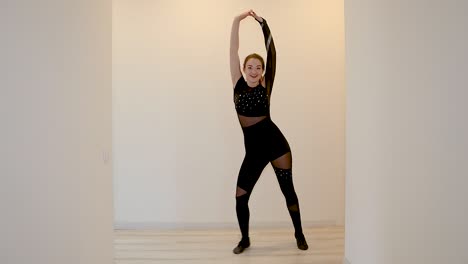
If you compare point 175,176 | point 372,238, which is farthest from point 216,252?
point 372,238

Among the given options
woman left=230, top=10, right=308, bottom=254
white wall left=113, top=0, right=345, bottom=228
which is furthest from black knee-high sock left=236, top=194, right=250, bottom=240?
white wall left=113, top=0, right=345, bottom=228

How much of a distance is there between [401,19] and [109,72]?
1728mm

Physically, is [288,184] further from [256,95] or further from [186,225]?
[186,225]

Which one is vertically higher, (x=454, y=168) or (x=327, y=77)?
(x=327, y=77)

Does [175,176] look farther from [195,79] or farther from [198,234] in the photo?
[195,79]

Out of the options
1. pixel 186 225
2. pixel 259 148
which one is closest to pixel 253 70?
pixel 259 148

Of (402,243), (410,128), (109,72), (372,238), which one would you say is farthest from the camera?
(109,72)

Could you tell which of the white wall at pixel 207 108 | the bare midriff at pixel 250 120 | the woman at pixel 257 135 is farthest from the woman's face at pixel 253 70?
the white wall at pixel 207 108

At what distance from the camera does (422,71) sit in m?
1.50

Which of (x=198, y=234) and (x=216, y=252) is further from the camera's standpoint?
(x=198, y=234)

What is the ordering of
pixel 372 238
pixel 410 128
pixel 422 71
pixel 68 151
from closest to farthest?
1. pixel 422 71
2. pixel 410 128
3. pixel 68 151
4. pixel 372 238

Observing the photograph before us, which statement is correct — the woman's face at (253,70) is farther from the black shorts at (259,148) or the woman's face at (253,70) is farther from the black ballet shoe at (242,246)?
the black ballet shoe at (242,246)

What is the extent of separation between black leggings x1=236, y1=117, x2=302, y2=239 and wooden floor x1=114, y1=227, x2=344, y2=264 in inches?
8.5

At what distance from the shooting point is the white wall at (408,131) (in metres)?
1.27
